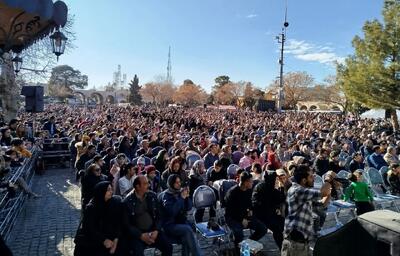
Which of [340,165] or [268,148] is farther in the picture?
[268,148]

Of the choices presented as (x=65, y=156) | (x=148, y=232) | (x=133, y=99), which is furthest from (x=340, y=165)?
(x=133, y=99)

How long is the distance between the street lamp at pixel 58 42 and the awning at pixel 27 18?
0.43 feet

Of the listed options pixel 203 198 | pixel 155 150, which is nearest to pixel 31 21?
pixel 203 198

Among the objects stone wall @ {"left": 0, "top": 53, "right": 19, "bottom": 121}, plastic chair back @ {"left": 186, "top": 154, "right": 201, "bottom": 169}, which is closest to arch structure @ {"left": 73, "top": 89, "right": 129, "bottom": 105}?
stone wall @ {"left": 0, "top": 53, "right": 19, "bottom": 121}

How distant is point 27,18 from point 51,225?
4.13 m

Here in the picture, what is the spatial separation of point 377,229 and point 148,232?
341 cm

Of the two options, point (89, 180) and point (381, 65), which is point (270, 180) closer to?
point (89, 180)

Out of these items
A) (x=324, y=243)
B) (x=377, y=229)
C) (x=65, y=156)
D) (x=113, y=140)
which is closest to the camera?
(x=377, y=229)

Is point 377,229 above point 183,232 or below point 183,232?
above

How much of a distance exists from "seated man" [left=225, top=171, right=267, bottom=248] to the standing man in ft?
5.00

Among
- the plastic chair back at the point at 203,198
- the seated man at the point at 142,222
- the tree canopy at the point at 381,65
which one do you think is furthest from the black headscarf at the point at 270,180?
the tree canopy at the point at 381,65

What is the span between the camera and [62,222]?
7.52 m

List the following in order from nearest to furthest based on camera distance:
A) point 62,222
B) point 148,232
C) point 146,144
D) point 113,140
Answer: point 148,232 → point 62,222 → point 146,144 → point 113,140

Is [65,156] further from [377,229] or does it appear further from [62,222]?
[377,229]
